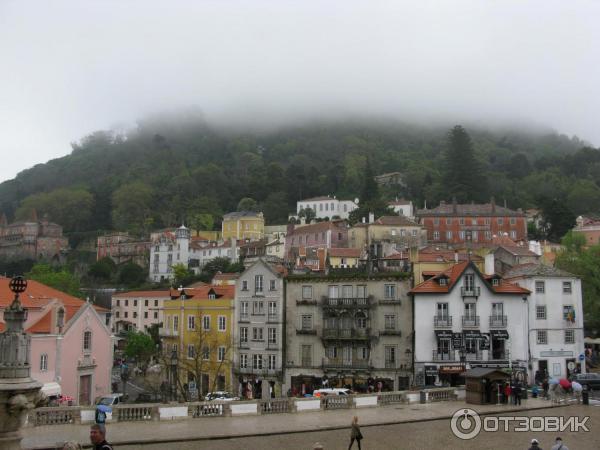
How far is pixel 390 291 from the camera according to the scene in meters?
47.7

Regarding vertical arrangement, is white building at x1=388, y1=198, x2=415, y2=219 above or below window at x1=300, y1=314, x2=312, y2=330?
above

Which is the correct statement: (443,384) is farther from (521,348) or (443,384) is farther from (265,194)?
(265,194)

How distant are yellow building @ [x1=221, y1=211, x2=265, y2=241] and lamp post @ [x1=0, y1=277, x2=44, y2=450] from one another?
391ft

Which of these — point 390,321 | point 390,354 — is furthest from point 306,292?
point 390,354

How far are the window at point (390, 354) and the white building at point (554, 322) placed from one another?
9.42 meters

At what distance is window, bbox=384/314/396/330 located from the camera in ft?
155

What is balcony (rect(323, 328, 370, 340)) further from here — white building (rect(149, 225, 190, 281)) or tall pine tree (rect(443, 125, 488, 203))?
tall pine tree (rect(443, 125, 488, 203))

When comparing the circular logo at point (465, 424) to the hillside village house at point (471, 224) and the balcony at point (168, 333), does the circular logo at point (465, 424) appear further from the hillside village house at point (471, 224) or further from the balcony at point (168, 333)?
the hillside village house at point (471, 224)

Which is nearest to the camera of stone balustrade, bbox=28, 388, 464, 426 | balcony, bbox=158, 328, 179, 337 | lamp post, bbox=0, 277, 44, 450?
lamp post, bbox=0, 277, 44, 450

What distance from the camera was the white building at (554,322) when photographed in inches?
1836

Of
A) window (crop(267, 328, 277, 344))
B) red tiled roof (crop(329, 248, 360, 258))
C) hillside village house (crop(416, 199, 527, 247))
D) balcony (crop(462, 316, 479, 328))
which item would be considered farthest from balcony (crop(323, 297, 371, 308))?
hillside village house (crop(416, 199, 527, 247))

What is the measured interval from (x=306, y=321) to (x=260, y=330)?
378 centimetres

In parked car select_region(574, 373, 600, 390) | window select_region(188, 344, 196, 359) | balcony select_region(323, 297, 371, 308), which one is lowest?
parked car select_region(574, 373, 600, 390)

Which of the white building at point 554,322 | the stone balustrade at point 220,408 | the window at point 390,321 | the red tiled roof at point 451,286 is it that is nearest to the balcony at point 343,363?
the window at point 390,321
